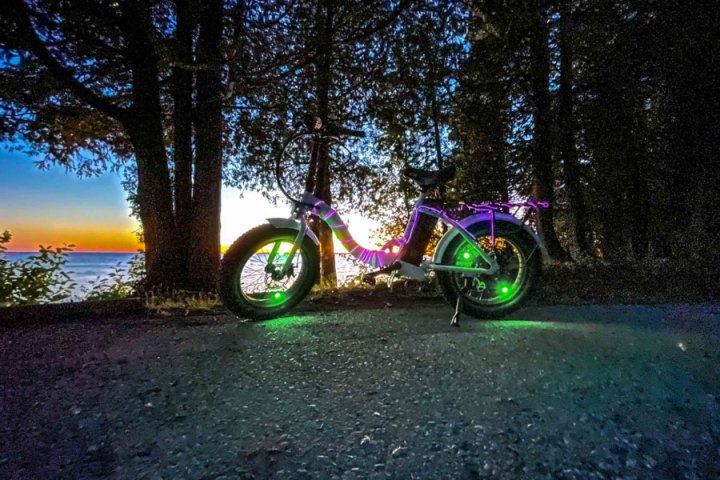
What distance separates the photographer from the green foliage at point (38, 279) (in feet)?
21.6

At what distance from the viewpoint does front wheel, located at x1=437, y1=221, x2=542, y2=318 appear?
3863 mm

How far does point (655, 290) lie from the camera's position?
5605mm

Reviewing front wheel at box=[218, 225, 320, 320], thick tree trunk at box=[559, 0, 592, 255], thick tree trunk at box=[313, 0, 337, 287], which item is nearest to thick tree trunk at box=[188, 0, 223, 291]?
thick tree trunk at box=[313, 0, 337, 287]

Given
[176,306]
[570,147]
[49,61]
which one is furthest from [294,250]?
[570,147]

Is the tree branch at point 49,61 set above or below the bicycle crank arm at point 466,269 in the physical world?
above

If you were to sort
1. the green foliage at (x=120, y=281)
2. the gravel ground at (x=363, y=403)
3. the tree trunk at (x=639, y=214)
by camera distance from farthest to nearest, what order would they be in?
the tree trunk at (x=639, y=214)
the green foliage at (x=120, y=281)
the gravel ground at (x=363, y=403)

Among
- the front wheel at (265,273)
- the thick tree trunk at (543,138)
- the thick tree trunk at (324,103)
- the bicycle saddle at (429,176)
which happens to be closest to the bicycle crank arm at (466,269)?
the bicycle saddle at (429,176)

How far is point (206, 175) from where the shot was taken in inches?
246

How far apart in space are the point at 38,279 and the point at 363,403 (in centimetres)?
734

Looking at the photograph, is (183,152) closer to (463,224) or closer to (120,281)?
(120,281)

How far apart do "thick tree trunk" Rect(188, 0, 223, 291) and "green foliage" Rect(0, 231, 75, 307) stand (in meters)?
2.45

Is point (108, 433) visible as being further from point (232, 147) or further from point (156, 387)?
point (232, 147)

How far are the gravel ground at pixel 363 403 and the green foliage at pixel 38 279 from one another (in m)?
3.96

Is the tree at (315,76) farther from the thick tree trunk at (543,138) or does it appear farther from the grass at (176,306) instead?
the thick tree trunk at (543,138)
